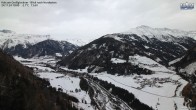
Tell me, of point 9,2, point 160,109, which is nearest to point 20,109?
point 9,2

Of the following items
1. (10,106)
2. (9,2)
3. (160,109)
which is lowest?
(160,109)

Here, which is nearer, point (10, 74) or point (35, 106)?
point (35, 106)

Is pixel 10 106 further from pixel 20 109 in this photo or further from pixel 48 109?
pixel 48 109

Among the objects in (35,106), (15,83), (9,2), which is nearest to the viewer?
(9,2)

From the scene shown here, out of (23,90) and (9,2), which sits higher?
(9,2)

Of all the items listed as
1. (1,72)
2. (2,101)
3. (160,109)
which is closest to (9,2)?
(2,101)

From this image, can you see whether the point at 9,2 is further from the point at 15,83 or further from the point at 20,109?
the point at 15,83

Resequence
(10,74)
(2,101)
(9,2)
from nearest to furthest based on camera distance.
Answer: (9,2) → (2,101) → (10,74)

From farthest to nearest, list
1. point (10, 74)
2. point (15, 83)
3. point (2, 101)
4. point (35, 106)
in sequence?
point (10, 74) → point (15, 83) → point (35, 106) → point (2, 101)

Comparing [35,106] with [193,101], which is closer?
[35,106]
